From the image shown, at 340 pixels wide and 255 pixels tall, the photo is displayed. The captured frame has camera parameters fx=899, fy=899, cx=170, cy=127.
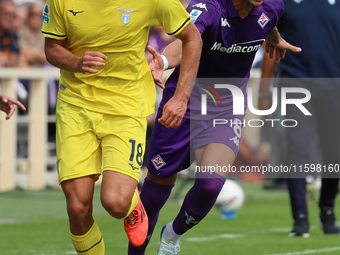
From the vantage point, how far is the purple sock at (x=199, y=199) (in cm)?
688

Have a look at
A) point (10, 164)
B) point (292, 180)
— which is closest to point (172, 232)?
point (292, 180)

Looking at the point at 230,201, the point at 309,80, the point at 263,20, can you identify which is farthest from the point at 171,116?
A: the point at 230,201

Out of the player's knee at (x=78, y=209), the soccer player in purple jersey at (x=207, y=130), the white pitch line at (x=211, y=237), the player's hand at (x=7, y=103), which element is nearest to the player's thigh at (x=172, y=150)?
the soccer player in purple jersey at (x=207, y=130)

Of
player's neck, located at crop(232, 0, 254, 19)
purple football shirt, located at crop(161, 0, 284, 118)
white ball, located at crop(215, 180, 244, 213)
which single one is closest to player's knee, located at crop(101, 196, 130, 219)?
purple football shirt, located at crop(161, 0, 284, 118)

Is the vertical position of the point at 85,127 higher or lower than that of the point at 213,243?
higher

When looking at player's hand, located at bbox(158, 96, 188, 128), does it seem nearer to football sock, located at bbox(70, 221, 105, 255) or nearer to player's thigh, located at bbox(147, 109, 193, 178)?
football sock, located at bbox(70, 221, 105, 255)

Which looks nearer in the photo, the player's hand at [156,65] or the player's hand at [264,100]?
the player's hand at [156,65]

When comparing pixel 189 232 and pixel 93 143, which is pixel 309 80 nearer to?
pixel 189 232

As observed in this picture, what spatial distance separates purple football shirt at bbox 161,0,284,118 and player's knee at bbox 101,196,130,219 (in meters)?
1.27

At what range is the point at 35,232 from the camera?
9.80 metres

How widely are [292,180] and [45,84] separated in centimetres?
639

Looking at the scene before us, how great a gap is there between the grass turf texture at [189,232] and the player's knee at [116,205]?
6.60ft

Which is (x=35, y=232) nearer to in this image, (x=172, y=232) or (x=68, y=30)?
(x=172, y=232)

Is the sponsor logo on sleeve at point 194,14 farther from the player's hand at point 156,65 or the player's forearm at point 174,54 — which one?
the player's hand at point 156,65
